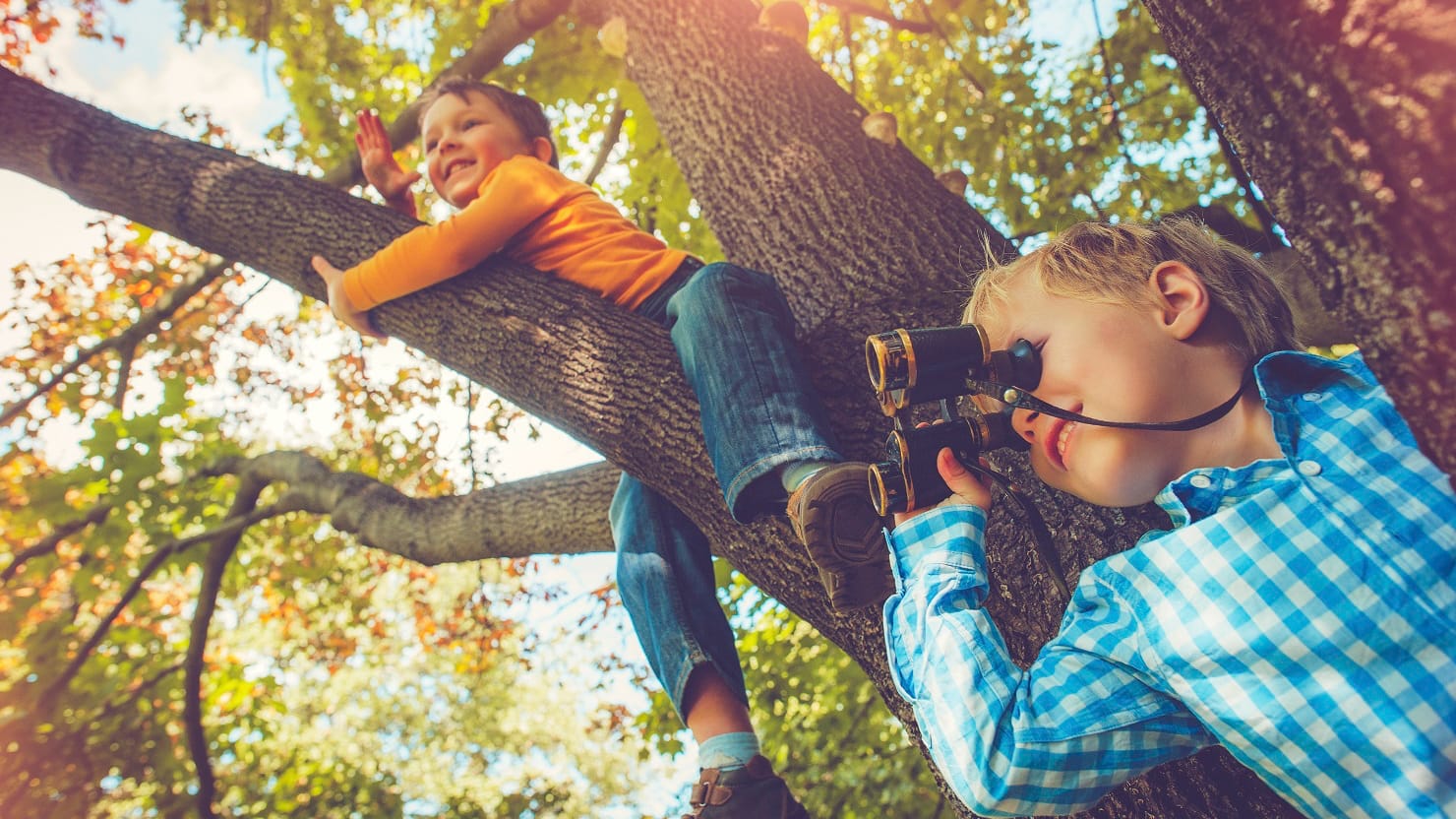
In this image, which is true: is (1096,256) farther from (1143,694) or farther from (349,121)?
(349,121)

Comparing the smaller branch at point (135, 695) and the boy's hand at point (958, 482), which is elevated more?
the smaller branch at point (135, 695)

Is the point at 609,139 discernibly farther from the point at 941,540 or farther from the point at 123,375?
the point at 941,540

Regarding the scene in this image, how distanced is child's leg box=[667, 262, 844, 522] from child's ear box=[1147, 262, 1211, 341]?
0.66 m

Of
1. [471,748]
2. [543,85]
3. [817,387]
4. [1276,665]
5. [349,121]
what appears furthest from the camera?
[471,748]

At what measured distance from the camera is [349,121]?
5727 millimetres

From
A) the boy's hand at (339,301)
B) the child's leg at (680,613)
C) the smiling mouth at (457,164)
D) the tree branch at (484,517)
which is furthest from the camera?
the tree branch at (484,517)

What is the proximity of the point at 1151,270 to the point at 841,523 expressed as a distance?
68 centimetres

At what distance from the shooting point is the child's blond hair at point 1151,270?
1.32 meters

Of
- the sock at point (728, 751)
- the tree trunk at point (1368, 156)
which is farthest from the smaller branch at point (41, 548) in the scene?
the tree trunk at point (1368, 156)

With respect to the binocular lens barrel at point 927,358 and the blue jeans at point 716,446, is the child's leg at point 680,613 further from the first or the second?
the binocular lens barrel at point 927,358

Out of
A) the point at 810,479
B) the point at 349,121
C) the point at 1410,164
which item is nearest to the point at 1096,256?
the point at 810,479

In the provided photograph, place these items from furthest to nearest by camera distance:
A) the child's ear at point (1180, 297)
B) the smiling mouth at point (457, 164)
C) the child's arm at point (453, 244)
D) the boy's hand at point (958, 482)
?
the smiling mouth at point (457, 164) → the child's arm at point (453, 244) → the boy's hand at point (958, 482) → the child's ear at point (1180, 297)

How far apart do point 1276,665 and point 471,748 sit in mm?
28708

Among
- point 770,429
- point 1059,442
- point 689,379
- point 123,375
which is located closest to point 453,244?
point 689,379
